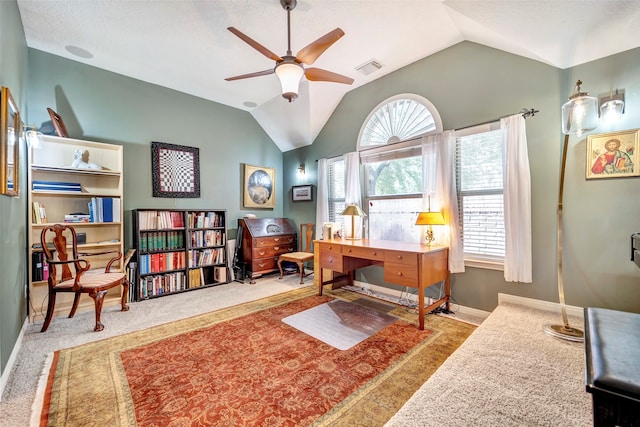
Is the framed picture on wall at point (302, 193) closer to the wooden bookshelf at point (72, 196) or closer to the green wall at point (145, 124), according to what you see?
the green wall at point (145, 124)

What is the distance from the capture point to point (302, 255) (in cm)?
444

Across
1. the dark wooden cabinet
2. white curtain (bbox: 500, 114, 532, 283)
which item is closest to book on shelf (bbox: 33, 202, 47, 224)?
Answer: the dark wooden cabinet

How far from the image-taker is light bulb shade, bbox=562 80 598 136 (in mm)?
1858

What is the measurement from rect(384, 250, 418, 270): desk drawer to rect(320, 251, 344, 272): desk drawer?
672mm

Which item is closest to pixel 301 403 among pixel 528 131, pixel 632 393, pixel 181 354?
pixel 181 354

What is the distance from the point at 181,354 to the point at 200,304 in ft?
4.04

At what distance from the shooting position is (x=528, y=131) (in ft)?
8.35

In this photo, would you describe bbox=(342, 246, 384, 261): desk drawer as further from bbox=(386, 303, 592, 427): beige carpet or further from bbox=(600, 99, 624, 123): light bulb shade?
bbox=(600, 99, 624, 123): light bulb shade

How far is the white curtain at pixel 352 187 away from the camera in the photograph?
3.96 m

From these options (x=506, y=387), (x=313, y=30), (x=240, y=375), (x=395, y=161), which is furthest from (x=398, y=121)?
(x=240, y=375)

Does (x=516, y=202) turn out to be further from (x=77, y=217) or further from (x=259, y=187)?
(x=77, y=217)

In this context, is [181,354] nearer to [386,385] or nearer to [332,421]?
[332,421]

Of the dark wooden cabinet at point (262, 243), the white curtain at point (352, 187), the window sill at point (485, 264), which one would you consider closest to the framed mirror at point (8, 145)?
the dark wooden cabinet at point (262, 243)

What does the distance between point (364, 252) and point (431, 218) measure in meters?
0.82
